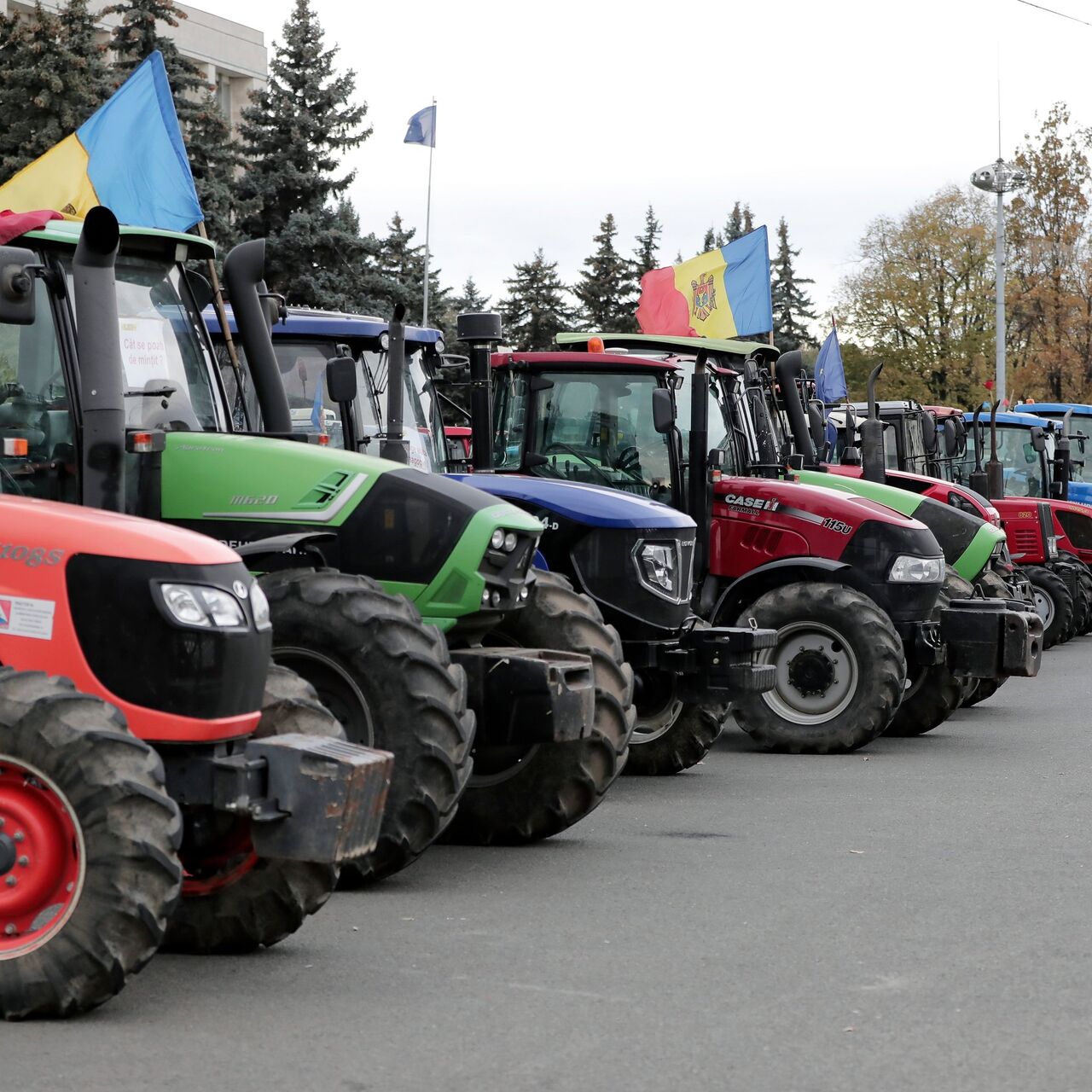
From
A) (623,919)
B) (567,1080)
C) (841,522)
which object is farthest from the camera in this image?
(841,522)

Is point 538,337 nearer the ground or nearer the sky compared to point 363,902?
nearer the sky

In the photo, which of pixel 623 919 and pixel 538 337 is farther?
pixel 538 337

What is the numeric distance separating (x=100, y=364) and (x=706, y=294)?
47.4 feet

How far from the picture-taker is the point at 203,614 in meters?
5.84

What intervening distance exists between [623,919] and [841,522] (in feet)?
21.8

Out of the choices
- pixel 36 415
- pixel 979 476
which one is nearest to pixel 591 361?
pixel 36 415

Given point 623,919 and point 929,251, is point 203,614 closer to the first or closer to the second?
point 623,919

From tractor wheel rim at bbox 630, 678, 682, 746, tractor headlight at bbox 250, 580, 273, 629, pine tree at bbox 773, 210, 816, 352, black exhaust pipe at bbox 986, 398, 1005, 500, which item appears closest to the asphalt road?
tractor headlight at bbox 250, 580, 273, 629

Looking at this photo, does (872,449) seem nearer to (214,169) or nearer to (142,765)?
(142,765)

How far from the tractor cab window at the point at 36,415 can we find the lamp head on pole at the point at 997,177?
134 ft

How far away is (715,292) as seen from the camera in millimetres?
20734

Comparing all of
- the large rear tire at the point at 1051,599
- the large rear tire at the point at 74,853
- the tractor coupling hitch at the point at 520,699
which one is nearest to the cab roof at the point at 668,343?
the tractor coupling hitch at the point at 520,699

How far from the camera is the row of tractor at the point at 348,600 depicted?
220 inches

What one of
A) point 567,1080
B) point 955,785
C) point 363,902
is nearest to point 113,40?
point 955,785
